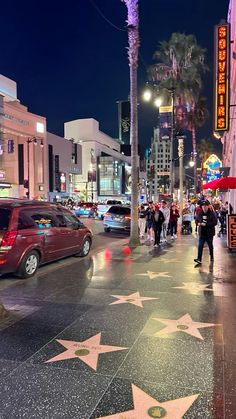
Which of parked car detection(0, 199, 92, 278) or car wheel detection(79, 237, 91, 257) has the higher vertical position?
parked car detection(0, 199, 92, 278)

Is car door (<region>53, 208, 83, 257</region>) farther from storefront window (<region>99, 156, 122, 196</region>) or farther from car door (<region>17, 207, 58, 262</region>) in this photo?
storefront window (<region>99, 156, 122, 196</region>)

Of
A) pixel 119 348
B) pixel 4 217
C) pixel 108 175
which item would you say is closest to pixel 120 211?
pixel 4 217

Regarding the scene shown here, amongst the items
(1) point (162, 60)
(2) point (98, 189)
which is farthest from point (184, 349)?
(2) point (98, 189)

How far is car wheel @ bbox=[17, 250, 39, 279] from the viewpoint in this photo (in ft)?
27.6

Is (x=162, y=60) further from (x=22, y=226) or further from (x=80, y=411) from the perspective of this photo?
(x=80, y=411)

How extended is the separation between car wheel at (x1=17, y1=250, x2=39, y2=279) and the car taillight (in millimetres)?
584

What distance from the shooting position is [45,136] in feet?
251

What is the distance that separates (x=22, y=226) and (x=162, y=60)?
26427mm

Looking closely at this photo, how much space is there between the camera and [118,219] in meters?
21.0

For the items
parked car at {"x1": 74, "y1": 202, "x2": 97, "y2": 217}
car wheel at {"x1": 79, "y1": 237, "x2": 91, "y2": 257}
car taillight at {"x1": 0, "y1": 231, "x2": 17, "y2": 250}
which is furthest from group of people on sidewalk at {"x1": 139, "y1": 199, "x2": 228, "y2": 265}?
parked car at {"x1": 74, "y1": 202, "x2": 97, "y2": 217}

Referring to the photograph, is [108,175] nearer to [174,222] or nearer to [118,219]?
[118,219]

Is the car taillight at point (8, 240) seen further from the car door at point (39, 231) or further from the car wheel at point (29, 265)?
the car wheel at point (29, 265)

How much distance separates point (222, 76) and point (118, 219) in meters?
9.68

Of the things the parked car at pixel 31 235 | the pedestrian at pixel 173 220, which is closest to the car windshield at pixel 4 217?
the parked car at pixel 31 235
